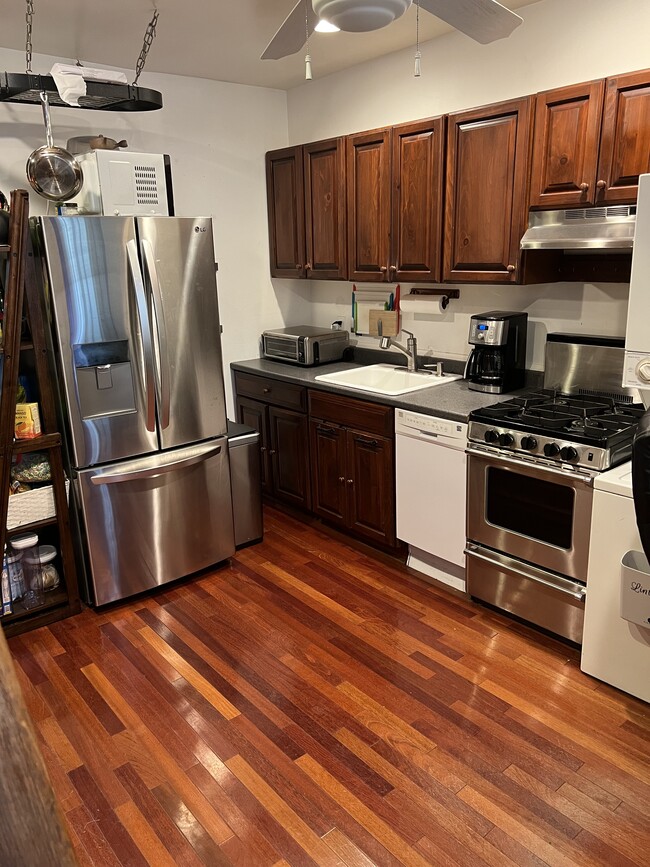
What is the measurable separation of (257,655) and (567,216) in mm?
2294

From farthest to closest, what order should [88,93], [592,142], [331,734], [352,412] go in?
1. [352,412]
2. [88,93]
3. [592,142]
4. [331,734]

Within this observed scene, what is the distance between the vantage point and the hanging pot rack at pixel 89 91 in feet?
9.03

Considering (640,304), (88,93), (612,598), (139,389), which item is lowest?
(612,598)

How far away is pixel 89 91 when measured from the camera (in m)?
2.89

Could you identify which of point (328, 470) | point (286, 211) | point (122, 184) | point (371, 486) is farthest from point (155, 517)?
point (286, 211)

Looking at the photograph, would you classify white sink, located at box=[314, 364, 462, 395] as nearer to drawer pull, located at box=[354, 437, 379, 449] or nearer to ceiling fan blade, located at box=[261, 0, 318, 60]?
drawer pull, located at box=[354, 437, 379, 449]

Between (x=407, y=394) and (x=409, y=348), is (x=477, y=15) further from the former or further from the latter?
(x=409, y=348)

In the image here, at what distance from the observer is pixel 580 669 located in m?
2.57

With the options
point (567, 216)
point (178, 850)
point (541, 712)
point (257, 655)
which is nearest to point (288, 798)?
point (178, 850)

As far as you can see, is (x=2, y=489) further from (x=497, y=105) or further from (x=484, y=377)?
(x=497, y=105)

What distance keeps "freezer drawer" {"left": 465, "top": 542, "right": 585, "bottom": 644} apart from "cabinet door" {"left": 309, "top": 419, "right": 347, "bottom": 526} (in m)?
0.90

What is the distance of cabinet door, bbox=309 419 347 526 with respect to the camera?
3608 mm

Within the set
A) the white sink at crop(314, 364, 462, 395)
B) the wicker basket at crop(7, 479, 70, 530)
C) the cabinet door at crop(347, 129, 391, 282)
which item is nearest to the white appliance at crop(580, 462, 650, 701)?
the white sink at crop(314, 364, 462, 395)

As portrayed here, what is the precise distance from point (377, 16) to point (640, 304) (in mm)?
1317
